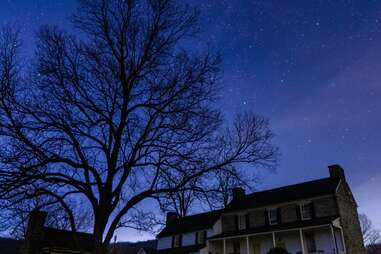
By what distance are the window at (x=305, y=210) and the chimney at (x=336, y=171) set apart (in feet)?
13.7

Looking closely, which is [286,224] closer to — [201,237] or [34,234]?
[201,237]

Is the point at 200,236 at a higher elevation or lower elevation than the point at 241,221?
lower

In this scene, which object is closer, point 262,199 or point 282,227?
point 282,227

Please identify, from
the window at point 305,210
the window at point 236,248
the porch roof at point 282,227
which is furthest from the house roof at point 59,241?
the window at point 305,210

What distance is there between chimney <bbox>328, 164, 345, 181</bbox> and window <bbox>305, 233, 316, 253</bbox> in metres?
6.56

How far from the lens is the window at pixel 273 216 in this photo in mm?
31670

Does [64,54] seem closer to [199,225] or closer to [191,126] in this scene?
[191,126]

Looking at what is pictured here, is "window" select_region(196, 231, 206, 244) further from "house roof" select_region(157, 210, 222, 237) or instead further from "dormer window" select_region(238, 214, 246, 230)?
"dormer window" select_region(238, 214, 246, 230)

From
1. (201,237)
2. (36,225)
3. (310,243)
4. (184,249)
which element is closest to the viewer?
(36,225)

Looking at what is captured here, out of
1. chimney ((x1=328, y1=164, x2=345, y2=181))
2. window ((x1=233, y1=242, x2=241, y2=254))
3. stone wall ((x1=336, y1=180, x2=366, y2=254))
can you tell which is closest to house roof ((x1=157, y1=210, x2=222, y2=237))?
window ((x1=233, y1=242, x2=241, y2=254))

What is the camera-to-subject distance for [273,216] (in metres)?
32.0

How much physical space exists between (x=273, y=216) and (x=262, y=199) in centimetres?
288

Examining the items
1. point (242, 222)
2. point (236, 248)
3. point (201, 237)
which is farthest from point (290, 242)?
point (201, 237)

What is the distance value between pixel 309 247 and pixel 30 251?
22.9 meters
